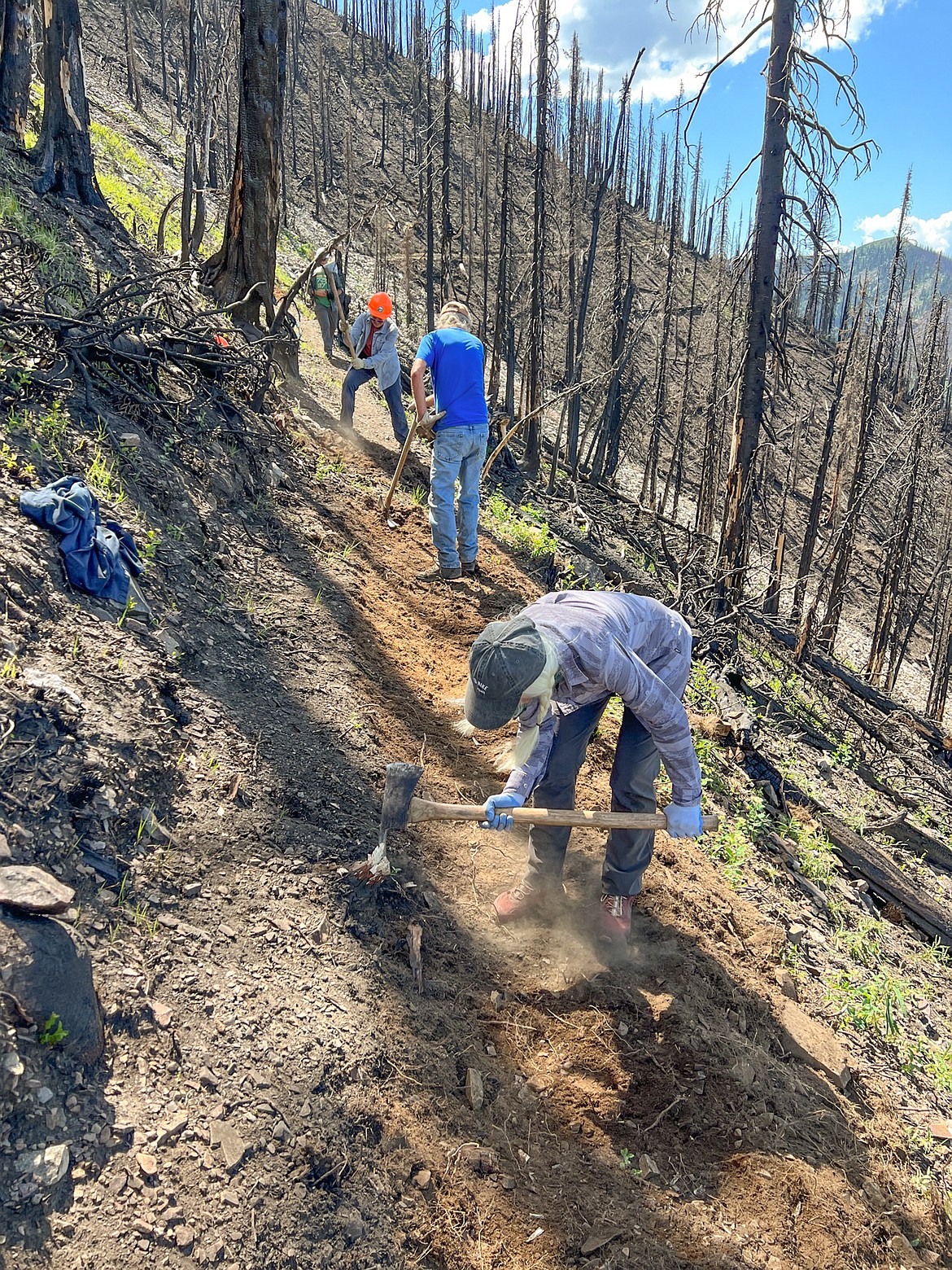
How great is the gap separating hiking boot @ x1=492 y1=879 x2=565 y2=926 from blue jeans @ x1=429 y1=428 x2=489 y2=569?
133 inches

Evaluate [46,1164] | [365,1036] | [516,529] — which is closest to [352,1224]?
[365,1036]

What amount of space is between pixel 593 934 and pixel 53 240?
603 cm

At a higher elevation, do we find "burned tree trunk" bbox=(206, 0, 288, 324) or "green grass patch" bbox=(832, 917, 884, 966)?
"burned tree trunk" bbox=(206, 0, 288, 324)

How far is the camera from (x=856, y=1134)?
3160 mm

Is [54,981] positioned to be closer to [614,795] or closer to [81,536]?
[81,536]

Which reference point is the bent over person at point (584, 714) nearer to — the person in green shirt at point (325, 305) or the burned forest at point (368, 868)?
the burned forest at point (368, 868)

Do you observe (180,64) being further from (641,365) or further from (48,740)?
(48,740)

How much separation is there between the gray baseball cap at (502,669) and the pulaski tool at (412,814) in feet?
1.72

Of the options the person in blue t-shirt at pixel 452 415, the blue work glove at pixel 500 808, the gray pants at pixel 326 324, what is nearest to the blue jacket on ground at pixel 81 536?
the blue work glove at pixel 500 808

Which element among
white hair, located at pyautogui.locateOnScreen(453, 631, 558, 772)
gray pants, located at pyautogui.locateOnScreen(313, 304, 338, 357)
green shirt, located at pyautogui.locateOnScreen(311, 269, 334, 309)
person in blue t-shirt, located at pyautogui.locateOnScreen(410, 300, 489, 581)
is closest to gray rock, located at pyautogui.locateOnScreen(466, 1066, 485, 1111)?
white hair, located at pyautogui.locateOnScreen(453, 631, 558, 772)

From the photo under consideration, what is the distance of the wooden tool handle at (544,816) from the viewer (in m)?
3.10

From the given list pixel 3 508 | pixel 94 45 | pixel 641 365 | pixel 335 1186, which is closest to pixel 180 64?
pixel 94 45

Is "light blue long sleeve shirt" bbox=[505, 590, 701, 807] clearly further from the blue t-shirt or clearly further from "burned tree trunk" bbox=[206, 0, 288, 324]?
"burned tree trunk" bbox=[206, 0, 288, 324]

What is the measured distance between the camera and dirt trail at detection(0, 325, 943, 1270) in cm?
203
